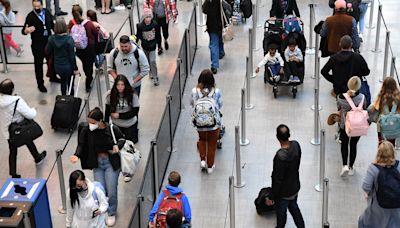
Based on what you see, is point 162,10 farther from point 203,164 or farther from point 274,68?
point 203,164

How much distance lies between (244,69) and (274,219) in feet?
17.4

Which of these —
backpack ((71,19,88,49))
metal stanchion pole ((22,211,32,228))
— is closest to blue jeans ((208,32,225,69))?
backpack ((71,19,88,49))

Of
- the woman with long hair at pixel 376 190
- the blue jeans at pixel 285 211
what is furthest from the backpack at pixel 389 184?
the blue jeans at pixel 285 211

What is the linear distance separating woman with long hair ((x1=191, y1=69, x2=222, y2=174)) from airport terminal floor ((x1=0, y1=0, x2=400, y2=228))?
28 centimetres

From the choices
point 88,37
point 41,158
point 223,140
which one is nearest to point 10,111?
point 41,158

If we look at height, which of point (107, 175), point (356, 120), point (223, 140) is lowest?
point (223, 140)

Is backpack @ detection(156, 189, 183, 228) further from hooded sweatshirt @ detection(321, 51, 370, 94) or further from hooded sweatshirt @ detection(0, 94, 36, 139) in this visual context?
hooded sweatshirt @ detection(321, 51, 370, 94)

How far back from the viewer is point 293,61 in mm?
14156

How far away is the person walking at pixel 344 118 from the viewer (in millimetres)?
10975

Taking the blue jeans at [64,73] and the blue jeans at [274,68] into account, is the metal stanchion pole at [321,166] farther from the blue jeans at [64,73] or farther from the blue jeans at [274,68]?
the blue jeans at [64,73]

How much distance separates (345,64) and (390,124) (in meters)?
1.79

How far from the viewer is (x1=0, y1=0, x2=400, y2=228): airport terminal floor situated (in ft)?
36.4

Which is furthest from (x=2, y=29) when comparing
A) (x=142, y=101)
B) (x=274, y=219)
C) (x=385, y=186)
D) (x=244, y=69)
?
(x=385, y=186)

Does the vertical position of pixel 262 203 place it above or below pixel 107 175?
below
